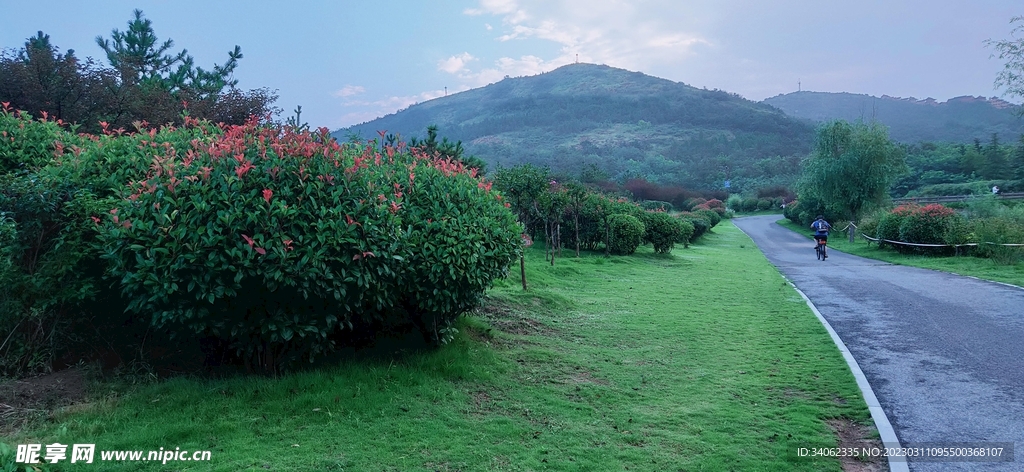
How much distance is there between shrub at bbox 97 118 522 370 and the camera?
4.71 m

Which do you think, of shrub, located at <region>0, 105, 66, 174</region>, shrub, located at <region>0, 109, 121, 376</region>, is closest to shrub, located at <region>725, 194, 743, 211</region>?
shrub, located at <region>0, 105, 66, 174</region>

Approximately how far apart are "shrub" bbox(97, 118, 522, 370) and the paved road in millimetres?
4063

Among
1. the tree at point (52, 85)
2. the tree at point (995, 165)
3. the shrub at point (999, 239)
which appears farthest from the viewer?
the tree at point (995, 165)

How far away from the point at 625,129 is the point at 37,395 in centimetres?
13921

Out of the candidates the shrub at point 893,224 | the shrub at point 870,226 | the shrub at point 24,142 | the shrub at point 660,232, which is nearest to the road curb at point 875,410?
→ the shrub at point 24,142

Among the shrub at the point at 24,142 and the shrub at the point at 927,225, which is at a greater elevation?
the shrub at the point at 24,142

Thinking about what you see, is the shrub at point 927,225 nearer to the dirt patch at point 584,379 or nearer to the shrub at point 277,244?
the dirt patch at point 584,379

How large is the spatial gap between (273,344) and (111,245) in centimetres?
146

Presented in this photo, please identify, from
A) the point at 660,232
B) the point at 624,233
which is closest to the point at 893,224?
the point at 660,232

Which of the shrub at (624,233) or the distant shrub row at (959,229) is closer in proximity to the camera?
A: the distant shrub row at (959,229)

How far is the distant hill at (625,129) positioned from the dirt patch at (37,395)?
79106 mm

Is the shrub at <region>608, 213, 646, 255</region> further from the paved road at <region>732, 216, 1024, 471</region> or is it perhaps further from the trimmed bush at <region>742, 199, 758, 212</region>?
the trimmed bush at <region>742, 199, 758, 212</region>

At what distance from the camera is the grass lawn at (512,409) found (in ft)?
14.0

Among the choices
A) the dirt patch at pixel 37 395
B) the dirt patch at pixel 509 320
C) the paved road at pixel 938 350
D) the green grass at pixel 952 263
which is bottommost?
the green grass at pixel 952 263
